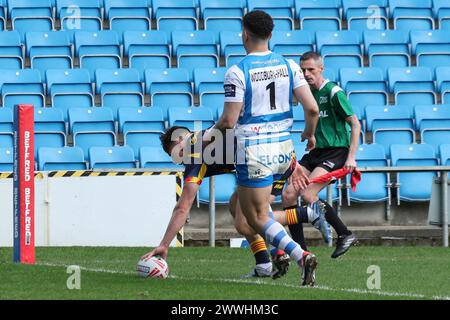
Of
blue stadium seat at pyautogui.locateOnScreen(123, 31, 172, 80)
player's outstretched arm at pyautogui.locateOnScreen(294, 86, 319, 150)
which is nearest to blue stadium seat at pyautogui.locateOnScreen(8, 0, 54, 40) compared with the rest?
blue stadium seat at pyautogui.locateOnScreen(123, 31, 172, 80)

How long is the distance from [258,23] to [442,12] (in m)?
12.6

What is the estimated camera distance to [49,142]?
1673 centimetres

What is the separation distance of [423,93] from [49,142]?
19.1 ft

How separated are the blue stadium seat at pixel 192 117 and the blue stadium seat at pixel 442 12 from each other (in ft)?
17.8

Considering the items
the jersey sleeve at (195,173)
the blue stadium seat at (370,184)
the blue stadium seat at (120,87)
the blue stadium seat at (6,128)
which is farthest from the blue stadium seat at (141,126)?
the jersey sleeve at (195,173)

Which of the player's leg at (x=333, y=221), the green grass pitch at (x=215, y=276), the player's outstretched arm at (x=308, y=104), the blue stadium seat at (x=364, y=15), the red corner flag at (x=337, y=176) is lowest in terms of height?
the green grass pitch at (x=215, y=276)

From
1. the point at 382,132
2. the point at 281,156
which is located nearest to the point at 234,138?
the point at 281,156

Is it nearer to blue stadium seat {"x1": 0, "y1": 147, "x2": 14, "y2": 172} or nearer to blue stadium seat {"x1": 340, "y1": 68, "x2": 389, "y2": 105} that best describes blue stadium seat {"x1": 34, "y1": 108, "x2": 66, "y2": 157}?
blue stadium seat {"x1": 0, "y1": 147, "x2": 14, "y2": 172}

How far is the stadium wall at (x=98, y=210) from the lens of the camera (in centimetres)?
1470

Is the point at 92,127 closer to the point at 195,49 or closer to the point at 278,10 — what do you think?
the point at 195,49

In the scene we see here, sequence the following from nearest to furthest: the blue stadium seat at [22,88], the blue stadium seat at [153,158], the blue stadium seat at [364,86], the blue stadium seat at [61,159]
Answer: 1. the blue stadium seat at [61,159]
2. the blue stadium seat at [153,158]
3. the blue stadium seat at [22,88]
4. the blue stadium seat at [364,86]

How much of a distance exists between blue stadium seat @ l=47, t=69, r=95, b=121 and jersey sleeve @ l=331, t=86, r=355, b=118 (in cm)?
687

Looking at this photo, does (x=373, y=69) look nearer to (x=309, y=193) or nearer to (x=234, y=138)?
(x=309, y=193)

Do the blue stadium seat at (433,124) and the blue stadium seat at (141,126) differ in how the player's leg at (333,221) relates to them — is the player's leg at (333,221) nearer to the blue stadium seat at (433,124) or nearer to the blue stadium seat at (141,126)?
the blue stadium seat at (141,126)
